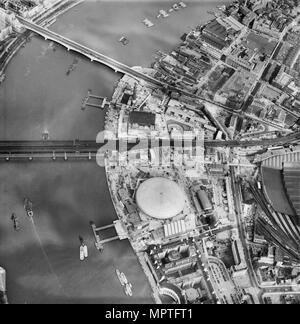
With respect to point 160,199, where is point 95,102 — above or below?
above

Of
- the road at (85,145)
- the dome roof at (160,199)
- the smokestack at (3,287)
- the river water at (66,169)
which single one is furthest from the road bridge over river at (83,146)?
the smokestack at (3,287)

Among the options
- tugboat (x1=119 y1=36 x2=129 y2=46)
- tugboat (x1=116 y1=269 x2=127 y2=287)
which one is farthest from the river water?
tugboat (x1=119 y1=36 x2=129 y2=46)

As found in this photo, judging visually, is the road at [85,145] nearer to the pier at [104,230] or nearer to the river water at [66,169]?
the river water at [66,169]

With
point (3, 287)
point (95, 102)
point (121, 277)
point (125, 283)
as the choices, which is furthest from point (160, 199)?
point (95, 102)

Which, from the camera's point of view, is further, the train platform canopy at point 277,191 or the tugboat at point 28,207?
the train platform canopy at point 277,191

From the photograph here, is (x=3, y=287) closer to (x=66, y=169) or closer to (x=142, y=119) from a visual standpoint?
(x=66, y=169)

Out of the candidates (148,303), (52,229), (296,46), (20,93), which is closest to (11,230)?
Answer: (52,229)

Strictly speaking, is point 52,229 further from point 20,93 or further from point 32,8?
point 32,8
